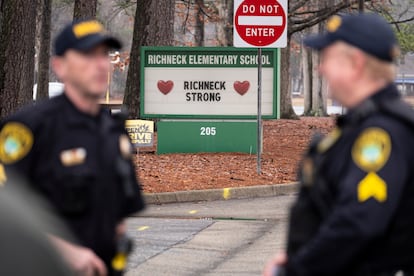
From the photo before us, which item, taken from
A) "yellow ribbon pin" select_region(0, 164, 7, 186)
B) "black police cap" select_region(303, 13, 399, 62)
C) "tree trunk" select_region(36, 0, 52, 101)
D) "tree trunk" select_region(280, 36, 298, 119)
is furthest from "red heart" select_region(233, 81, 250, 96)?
"tree trunk" select_region(280, 36, 298, 119)

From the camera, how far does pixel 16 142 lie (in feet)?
17.5

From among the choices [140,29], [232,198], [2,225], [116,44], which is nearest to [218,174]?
[232,198]

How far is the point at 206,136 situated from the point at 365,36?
16.7m

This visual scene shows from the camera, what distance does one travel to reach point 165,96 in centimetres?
2114

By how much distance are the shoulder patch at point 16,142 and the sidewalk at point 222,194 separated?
35.8 feet

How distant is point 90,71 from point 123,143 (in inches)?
14.1

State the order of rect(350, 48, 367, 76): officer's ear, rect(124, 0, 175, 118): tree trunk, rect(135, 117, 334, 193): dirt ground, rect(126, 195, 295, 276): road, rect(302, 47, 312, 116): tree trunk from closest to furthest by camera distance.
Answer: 1. rect(350, 48, 367, 76): officer's ear
2. rect(126, 195, 295, 276): road
3. rect(135, 117, 334, 193): dirt ground
4. rect(124, 0, 175, 118): tree trunk
5. rect(302, 47, 312, 116): tree trunk

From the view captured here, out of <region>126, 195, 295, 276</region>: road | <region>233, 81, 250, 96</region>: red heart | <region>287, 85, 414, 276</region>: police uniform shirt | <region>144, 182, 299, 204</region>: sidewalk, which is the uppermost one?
<region>233, 81, 250, 96</region>: red heart

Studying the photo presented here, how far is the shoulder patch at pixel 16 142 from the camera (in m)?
5.33

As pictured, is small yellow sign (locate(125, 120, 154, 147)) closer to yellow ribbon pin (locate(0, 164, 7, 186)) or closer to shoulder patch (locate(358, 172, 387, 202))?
yellow ribbon pin (locate(0, 164, 7, 186))

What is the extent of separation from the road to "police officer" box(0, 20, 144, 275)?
17.0ft

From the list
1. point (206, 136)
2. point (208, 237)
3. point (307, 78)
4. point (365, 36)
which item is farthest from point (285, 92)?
point (365, 36)

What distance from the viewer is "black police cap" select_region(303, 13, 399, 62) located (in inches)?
183

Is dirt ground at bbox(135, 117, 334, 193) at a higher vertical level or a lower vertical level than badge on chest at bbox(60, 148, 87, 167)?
lower
